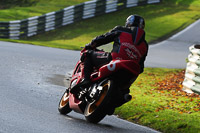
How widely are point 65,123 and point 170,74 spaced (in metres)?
8.82

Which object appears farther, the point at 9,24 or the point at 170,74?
the point at 9,24

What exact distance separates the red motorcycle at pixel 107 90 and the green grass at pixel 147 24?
16364mm

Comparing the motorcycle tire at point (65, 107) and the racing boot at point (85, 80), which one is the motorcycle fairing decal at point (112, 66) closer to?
the racing boot at point (85, 80)

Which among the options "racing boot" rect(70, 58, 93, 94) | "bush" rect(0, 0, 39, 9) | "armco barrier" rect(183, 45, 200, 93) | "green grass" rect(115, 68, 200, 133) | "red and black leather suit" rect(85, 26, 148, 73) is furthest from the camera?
"bush" rect(0, 0, 39, 9)

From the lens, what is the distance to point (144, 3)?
113 feet

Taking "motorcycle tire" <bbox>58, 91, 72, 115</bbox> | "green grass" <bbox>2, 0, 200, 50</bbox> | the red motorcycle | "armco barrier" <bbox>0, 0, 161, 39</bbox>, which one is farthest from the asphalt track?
"armco barrier" <bbox>0, 0, 161, 39</bbox>

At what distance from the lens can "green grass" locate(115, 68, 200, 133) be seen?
319 inches

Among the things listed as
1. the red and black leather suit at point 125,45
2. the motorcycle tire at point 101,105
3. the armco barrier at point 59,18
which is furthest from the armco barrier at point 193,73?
the armco barrier at point 59,18

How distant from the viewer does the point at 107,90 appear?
24.1 feet

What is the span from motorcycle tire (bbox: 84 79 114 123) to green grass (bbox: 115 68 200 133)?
44.7 inches

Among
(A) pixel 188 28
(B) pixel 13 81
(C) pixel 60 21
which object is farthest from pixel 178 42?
(B) pixel 13 81

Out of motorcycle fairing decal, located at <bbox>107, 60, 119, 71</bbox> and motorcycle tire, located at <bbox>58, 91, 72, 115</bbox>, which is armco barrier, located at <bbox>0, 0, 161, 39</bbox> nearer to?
motorcycle tire, located at <bbox>58, 91, 72, 115</bbox>

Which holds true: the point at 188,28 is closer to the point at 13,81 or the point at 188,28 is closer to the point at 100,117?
the point at 13,81

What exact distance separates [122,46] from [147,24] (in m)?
22.5
